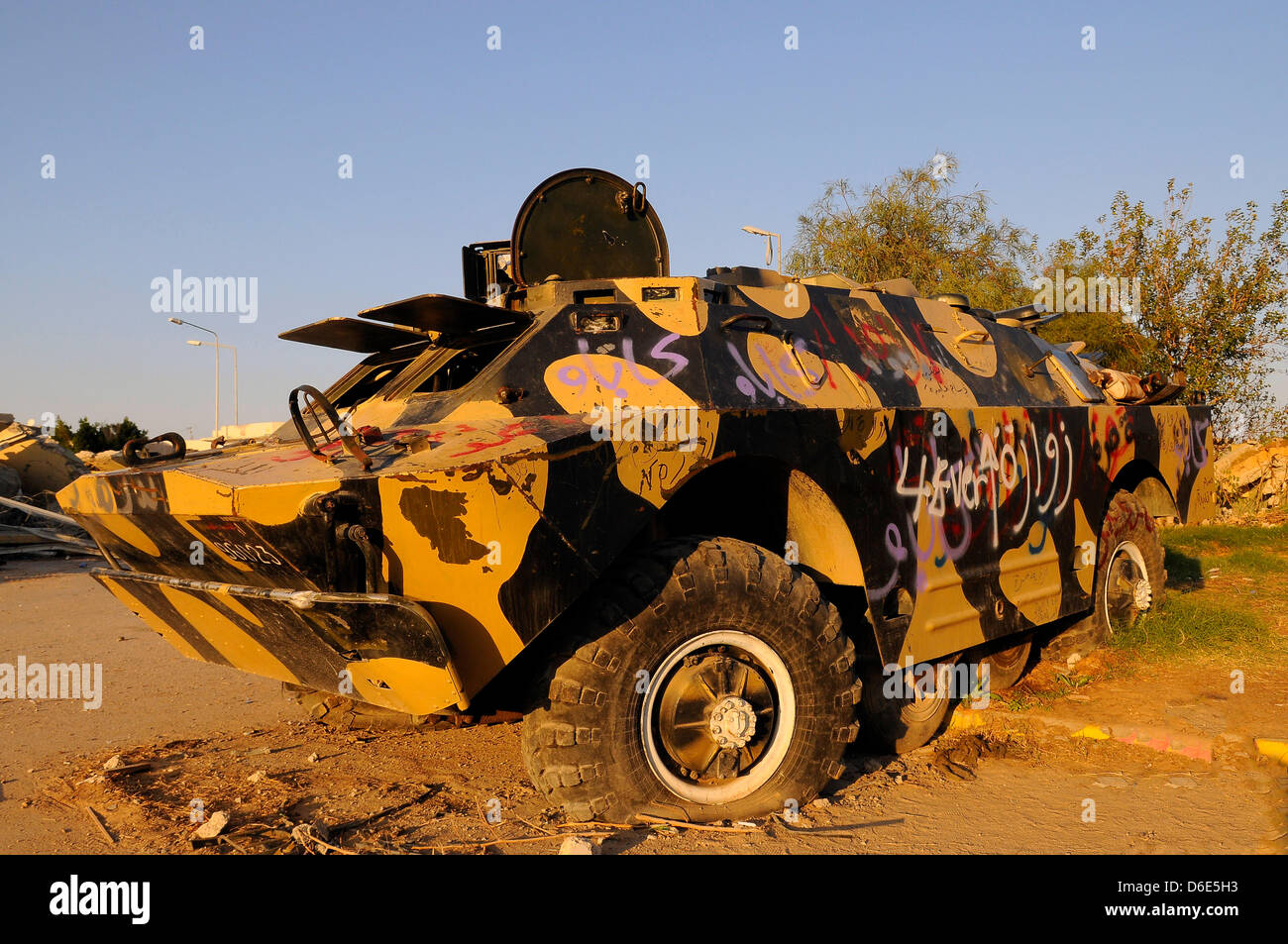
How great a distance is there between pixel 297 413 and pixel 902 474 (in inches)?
101

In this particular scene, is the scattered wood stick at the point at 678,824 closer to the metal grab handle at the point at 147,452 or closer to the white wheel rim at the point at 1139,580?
the metal grab handle at the point at 147,452

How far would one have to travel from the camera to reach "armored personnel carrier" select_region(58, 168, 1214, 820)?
124 inches

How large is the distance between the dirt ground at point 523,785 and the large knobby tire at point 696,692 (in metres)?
0.15

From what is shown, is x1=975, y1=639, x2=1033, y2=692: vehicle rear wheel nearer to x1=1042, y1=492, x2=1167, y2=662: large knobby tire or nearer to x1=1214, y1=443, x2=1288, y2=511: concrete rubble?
x1=1042, y1=492, x2=1167, y2=662: large knobby tire

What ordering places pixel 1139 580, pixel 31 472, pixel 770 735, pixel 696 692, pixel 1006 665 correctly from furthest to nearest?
pixel 31 472 → pixel 1139 580 → pixel 1006 665 → pixel 770 735 → pixel 696 692

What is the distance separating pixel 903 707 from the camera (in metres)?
5.01

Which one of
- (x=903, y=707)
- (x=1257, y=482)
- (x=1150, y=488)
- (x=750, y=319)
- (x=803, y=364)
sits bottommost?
(x=903, y=707)

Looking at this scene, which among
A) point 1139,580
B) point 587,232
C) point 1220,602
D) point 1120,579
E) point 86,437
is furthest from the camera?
point 86,437

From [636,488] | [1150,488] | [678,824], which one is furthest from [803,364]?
[1150,488]

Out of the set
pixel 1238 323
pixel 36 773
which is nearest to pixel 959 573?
pixel 36 773

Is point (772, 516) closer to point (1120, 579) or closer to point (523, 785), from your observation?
point (523, 785)

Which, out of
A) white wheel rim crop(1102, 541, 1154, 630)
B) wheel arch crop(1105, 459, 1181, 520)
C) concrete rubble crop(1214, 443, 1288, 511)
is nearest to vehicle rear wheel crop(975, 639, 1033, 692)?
white wheel rim crop(1102, 541, 1154, 630)

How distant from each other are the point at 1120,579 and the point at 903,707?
258cm

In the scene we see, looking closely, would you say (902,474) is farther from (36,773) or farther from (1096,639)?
(36,773)
